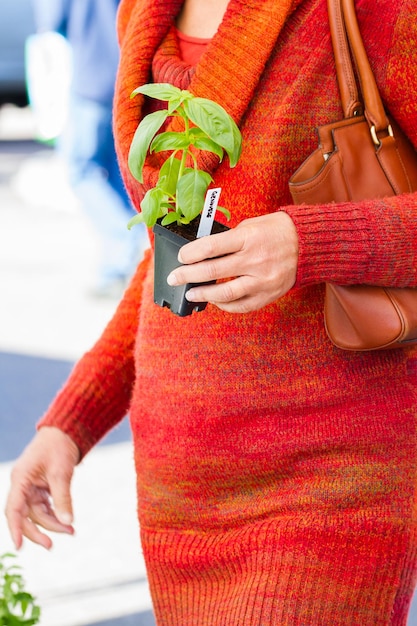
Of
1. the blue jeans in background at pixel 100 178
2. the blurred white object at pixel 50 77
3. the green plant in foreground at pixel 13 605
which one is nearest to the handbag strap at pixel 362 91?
the green plant in foreground at pixel 13 605

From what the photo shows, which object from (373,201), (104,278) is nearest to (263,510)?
(373,201)

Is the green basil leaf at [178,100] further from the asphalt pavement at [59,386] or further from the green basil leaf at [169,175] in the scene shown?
the asphalt pavement at [59,386]

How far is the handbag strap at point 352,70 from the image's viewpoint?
1164mm

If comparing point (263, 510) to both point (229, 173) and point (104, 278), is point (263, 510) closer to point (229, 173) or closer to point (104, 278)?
point (229, 173)

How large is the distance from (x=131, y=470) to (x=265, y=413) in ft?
7.74

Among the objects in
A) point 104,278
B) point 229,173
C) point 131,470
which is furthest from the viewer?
point 104,278

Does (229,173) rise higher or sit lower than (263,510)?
higher

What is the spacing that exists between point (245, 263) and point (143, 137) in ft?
0.64

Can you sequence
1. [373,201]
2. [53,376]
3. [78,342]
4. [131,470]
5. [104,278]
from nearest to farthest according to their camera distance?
[373,201] < [131,470] < [53,376] < [78,342] < [104,278]

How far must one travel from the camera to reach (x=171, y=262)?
114 cm

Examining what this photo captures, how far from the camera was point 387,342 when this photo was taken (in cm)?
117

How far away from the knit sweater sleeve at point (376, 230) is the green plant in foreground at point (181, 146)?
10 centimetres

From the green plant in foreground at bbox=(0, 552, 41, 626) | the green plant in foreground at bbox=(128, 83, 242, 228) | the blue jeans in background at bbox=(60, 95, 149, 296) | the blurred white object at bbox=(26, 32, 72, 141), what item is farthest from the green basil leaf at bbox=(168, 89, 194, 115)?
the blurred white object at bbox=(26, 32, 72, 141)

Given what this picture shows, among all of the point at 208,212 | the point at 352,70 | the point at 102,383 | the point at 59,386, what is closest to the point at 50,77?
the point at 59,386
